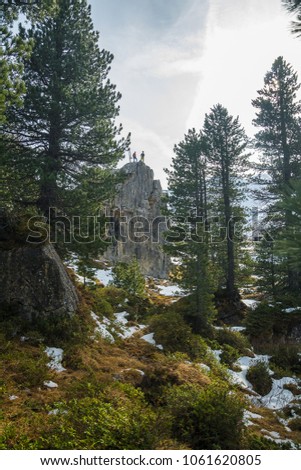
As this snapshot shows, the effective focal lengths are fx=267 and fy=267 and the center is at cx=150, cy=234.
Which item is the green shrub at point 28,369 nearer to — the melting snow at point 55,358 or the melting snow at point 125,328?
the melting snow at point 55,358

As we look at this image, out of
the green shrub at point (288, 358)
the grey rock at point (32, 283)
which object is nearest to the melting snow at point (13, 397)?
the grey rock at point (32, 283)

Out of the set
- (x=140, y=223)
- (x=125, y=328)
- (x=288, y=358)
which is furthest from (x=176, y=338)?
(x=140, y=223)

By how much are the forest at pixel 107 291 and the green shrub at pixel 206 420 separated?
29 millimetres


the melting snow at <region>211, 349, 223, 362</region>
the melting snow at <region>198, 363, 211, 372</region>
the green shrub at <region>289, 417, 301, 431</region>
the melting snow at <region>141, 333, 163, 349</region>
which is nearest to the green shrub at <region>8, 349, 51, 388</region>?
the melting snow at <region>198, 363, 211, 372</region>

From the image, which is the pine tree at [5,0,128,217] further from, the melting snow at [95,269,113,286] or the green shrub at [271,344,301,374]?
the melting snow at [95,269,113,286]

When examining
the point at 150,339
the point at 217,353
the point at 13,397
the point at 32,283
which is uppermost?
the point at 32,283

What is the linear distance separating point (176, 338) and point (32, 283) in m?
6.48

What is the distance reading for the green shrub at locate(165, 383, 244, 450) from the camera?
466 cm

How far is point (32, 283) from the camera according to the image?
9.02m

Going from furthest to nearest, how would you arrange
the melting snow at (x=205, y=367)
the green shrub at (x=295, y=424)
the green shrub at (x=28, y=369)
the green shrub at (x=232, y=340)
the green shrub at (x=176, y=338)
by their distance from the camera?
the green shrub at (x=232, y=340) → the green shrub at (x=176, y=338) → the melting snow at (x=205, y=367) → the green shrub at (x=295, y=424) → the green shrub at (x=28, y=369)

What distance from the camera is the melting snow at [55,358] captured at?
7201 millimetres

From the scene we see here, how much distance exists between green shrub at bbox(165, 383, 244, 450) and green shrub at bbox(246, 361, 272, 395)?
4847mm

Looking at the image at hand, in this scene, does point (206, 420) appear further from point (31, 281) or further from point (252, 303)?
point (252, 303)
